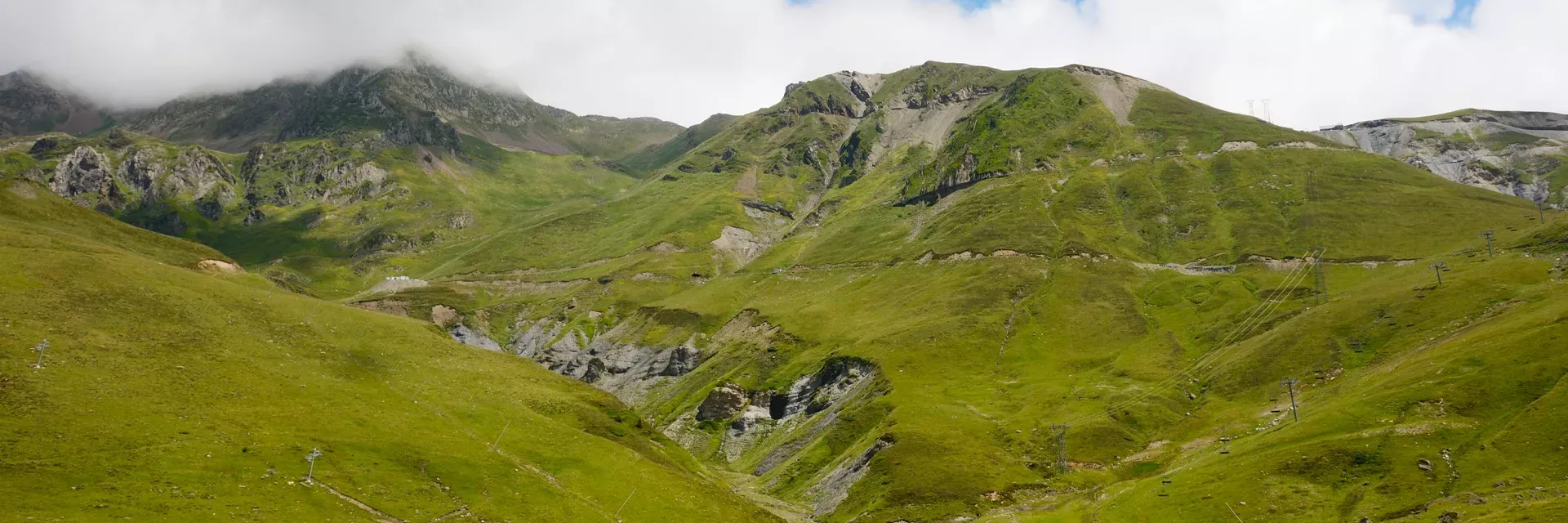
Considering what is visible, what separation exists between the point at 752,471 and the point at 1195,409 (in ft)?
277

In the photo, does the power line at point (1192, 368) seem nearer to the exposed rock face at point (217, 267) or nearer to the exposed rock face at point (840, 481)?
the exposed rock face at point (840, 481)

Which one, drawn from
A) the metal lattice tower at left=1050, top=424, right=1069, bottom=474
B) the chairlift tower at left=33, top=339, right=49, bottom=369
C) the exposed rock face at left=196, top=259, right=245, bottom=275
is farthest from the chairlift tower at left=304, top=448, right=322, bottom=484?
the metal lattice tower at left=1050, top=424, right=1069, bottom=474

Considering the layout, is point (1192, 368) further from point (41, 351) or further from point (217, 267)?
point (217, 267)

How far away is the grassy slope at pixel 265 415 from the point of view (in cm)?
7300

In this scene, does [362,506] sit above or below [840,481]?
above

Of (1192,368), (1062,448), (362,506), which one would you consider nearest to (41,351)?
(362,506)

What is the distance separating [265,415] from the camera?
90562mm

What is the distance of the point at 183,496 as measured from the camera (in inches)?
2790

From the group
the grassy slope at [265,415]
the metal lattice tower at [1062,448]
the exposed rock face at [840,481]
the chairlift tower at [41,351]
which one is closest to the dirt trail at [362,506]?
the grassy slope at [265,415]

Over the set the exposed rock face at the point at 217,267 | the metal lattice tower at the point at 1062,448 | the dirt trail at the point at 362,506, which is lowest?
the metal lattice tower at the point at 1062,448

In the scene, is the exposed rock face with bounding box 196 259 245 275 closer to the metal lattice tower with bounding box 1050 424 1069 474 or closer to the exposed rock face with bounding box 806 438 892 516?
the exposed rock face with bounding box 806 438 892 516

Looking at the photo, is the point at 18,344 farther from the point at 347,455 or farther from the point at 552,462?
the point at 552,462

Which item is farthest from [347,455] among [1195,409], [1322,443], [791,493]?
[1195,409]

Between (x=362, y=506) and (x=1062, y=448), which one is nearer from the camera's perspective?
(x=362, y=506)
